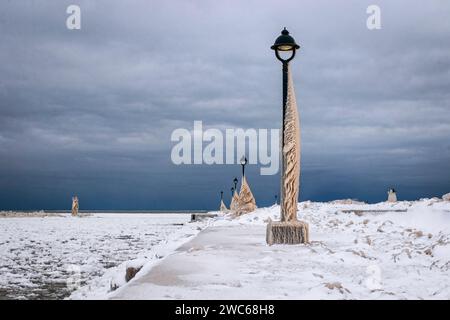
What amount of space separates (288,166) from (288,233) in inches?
52.3

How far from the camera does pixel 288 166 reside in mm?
9117

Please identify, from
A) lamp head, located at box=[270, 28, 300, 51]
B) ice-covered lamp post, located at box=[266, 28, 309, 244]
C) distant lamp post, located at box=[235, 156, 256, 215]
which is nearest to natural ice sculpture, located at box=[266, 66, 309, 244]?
ice-covered lamp post, located at box=[266, 28, 309, 244]

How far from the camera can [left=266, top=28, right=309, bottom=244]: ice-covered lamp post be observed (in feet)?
29.3

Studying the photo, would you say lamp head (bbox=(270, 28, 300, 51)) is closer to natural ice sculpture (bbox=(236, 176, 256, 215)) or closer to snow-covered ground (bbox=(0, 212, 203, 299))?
snow-covered ground (bbox=(0, 212, 203, 299))

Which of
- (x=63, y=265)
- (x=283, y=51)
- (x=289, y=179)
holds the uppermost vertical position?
(x=283, y=51)

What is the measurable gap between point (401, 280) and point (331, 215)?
1477 centimetres

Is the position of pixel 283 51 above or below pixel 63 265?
above

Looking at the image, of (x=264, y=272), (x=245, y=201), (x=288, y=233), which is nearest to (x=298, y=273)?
(x=264, y=272)

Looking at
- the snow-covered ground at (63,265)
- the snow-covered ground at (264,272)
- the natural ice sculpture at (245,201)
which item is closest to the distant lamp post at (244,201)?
the natural ice sculpture at (245,201)

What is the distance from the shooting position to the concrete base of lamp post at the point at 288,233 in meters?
8.92

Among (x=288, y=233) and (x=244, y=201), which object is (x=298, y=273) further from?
(x=244, y=201)
